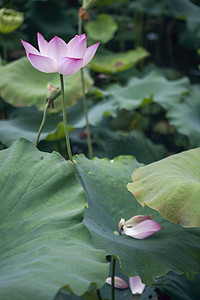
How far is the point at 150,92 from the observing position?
2.19 metres

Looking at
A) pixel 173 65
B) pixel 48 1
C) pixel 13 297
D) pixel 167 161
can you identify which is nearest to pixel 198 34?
pixel 173 65

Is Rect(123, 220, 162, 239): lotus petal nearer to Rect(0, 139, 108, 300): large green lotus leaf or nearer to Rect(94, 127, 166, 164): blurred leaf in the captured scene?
Rect(0, 139, 108, 300): large green lotus leaf

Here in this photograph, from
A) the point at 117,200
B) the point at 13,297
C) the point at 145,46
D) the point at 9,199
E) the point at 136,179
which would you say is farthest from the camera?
the point at 145,46

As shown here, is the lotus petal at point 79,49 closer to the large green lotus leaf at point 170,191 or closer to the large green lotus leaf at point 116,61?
the large green lotus leaf at point 170,191

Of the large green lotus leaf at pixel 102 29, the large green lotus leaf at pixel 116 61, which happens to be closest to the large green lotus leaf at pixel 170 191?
the large green lotus leaf at pixel 116 61

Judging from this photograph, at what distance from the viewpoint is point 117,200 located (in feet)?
3.43

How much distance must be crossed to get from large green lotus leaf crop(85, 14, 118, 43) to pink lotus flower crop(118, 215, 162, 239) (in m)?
2.15

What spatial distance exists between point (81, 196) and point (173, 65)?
2970 millimetres

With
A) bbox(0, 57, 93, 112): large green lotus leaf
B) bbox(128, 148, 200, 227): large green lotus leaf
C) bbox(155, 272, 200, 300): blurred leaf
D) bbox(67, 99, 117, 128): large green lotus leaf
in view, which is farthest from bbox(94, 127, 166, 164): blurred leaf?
bbox(128, 148, 200, 227): large green lotus leaf

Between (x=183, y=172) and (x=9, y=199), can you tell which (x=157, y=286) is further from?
(x=9, y=199)

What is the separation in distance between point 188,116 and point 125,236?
1.11m

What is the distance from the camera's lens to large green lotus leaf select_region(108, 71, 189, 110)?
1984 mm

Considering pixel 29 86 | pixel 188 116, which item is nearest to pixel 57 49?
pixel 29 86

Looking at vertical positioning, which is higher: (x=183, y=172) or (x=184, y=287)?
(x=183, y=172)
